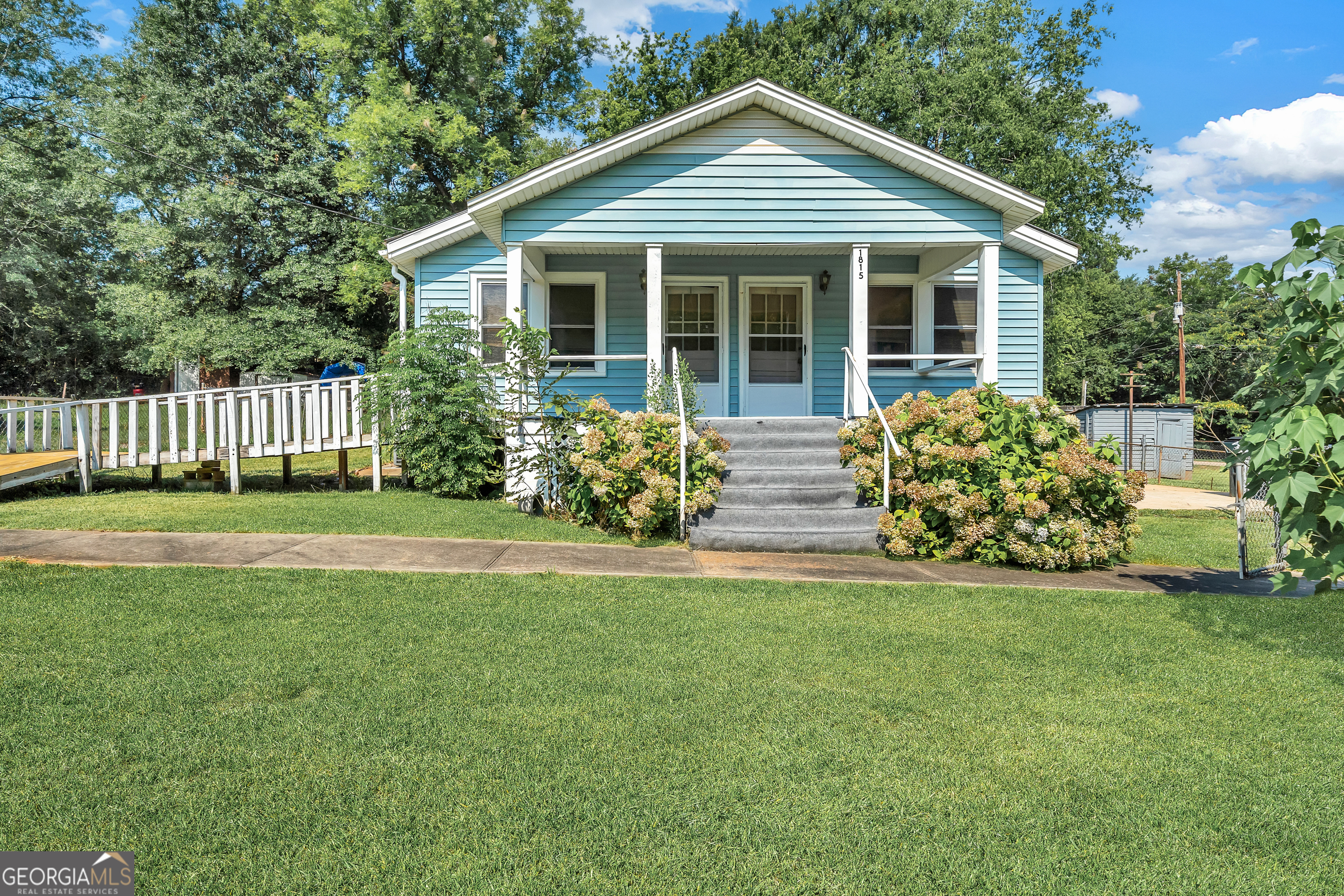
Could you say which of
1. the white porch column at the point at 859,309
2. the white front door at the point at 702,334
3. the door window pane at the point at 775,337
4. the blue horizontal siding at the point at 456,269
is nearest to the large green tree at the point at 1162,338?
the door window pane at the point at 775,337

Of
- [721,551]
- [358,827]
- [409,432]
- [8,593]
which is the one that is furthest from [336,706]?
[409,432]

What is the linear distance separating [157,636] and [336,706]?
5.02 ft

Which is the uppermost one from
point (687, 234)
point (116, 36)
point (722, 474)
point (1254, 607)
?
point (116, 36)

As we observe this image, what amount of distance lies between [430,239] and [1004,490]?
9139 mm

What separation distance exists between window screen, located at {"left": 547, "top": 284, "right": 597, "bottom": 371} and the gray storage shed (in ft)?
57.1

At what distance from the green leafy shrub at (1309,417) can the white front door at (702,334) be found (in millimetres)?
8193

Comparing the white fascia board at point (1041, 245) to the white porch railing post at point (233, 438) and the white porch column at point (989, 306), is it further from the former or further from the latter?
the white porch railing post at point (233, 438)

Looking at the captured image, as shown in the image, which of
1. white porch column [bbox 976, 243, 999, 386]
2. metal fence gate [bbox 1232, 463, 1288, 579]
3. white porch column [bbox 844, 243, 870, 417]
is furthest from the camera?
white porch column [bbox 976, 243, 999, 386]

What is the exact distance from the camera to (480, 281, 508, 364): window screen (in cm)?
1191

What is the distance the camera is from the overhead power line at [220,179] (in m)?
21.7

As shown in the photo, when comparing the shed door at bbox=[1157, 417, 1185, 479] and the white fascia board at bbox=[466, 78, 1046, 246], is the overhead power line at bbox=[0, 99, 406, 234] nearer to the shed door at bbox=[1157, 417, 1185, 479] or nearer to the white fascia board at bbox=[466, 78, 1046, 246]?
the white fascia board at bbox=[466, 78, 1046, 246]

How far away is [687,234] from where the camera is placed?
31.3 ft

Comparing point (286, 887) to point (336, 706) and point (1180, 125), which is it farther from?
point (1180, 125)

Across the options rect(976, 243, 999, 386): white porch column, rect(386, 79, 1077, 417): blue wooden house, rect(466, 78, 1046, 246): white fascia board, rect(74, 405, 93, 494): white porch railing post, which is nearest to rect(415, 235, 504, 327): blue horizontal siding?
rect(386, 79, 1077, 417): blue wooden house
